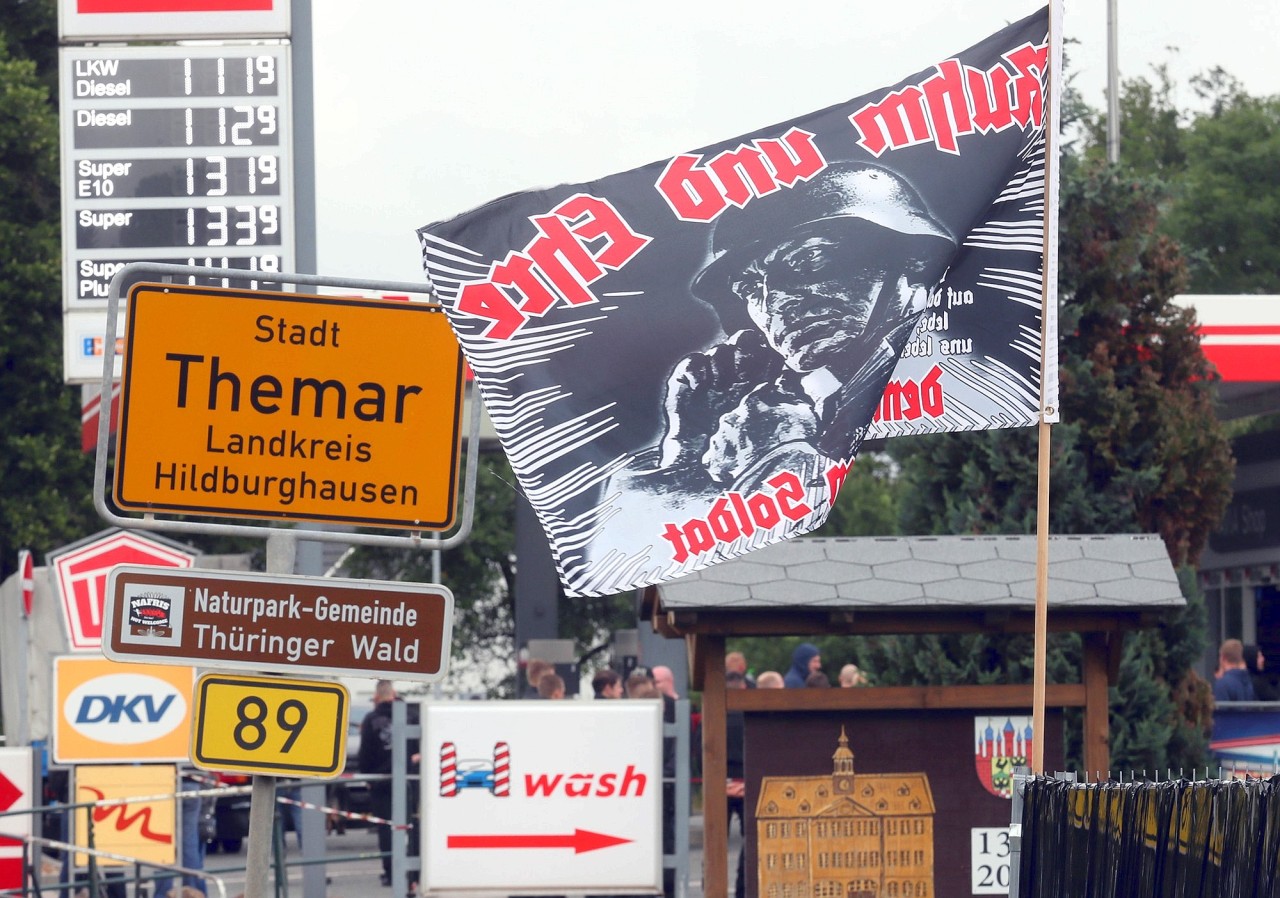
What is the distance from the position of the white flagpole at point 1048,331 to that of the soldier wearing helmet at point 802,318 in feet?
1.27

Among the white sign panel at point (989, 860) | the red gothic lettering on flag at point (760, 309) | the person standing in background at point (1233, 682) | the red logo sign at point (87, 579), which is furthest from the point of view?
the person standing in background at point (1233, 682)

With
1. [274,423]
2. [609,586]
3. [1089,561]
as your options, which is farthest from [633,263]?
[1089,561]

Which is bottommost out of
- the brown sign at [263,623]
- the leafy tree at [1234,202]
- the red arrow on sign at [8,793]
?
the red arrow on sign at [8,793]

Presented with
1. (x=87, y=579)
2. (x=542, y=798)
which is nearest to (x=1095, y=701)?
(x=542, y=798)

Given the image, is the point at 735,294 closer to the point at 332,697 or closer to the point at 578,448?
the point at 578,448

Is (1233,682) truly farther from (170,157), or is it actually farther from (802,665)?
(170,157)

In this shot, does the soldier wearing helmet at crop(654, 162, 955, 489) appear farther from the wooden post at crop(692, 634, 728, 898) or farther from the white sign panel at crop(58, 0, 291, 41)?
the white sign panel at crop(58, 0, 291, 41)

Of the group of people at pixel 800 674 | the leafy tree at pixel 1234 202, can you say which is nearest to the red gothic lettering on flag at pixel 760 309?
the group of people at pixel 800 674

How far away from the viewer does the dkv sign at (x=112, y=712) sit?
11812 mm

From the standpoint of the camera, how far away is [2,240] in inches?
1187

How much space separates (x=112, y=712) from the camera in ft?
38.8

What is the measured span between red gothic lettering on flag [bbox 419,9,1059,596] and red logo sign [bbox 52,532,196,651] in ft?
23.8

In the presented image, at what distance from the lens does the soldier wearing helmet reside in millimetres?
6578

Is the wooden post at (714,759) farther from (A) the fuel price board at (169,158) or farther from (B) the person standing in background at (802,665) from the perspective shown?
(B) the person standing in background at (802,665)
